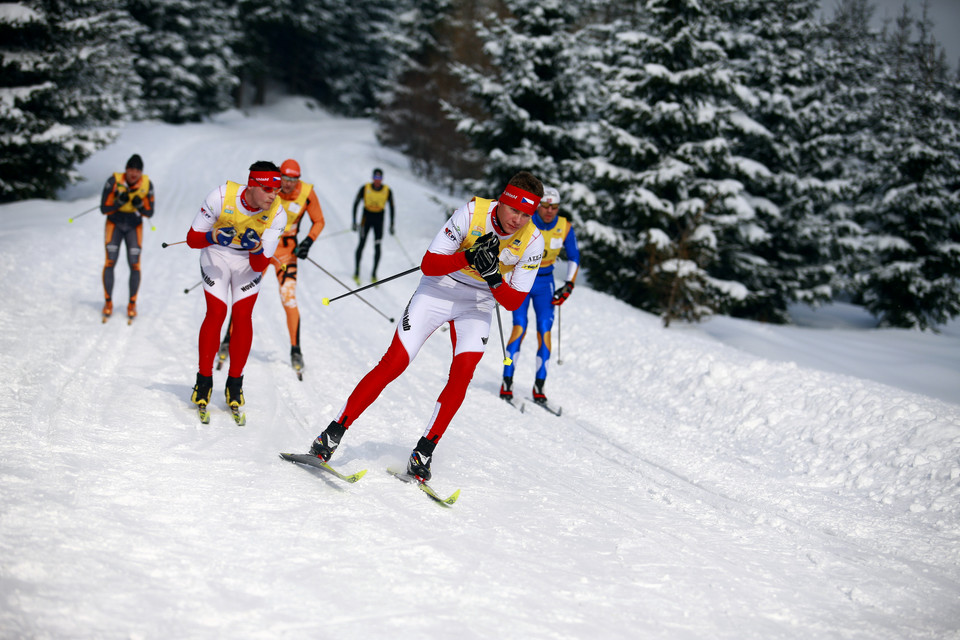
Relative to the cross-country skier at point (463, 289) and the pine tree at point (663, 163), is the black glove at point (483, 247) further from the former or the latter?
the pine tree at point (663, 163)

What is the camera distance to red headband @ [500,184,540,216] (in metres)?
4.52

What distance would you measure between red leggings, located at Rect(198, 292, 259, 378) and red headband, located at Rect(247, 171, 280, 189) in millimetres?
1082

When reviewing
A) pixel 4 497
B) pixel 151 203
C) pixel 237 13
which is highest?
pixel 237 13

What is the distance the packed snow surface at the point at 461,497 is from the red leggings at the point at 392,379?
51 cm

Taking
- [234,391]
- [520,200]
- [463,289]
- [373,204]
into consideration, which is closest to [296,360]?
[234,391]

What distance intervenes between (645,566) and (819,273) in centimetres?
2151

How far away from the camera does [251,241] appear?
19.0 ft

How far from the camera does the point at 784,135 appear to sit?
21000 millimetres

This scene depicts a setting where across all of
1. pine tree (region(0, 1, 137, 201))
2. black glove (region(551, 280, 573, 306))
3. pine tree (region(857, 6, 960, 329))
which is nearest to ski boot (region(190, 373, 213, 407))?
black glove (region(551, 280, 573, 306))

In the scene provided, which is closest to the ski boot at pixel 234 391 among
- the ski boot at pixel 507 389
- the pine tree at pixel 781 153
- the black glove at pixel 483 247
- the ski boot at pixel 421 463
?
the ski boot at pixel 421 463

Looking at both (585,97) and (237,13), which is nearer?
(585,97)

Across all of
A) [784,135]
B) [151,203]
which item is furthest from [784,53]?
[151,203]

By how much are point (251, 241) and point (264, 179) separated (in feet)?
1.88

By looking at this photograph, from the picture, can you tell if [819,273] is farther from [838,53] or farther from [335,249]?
[335,249]
